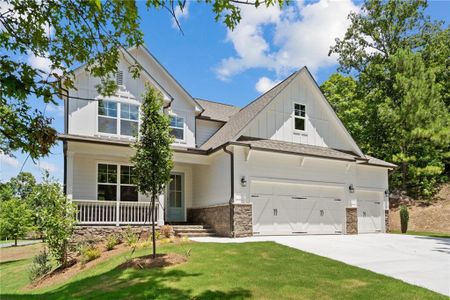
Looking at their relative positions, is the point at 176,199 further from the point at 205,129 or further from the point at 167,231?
the point at 167,231

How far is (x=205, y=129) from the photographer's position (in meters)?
20.7

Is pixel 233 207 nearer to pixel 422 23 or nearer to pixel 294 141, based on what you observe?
pixel 294 141

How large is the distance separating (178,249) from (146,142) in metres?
3.65

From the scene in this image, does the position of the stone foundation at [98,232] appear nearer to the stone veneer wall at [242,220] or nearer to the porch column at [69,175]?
the porch column at [69,175]

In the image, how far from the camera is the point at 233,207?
15672 millimetres

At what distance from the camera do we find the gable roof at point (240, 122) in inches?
683

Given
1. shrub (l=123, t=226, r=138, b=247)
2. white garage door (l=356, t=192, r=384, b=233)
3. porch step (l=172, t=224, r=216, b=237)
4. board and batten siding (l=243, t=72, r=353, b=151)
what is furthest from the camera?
white garage door (l=356, t=192, r=384, b=233)

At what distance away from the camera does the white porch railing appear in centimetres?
1518

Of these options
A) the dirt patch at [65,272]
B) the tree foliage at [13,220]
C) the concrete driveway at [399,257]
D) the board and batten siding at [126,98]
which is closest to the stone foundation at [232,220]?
the concrete driveway at [399,257]

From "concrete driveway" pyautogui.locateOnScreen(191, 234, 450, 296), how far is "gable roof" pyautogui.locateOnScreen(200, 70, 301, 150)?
4672 mm

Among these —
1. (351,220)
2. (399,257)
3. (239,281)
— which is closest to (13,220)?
(351,220)

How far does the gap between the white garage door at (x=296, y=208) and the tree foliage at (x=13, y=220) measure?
1907 centimetres

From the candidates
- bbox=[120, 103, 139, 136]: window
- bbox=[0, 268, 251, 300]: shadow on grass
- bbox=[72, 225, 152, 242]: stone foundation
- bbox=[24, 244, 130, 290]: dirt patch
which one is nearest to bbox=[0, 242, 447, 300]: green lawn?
bbox=[0, 268, 251, 300]: shadow on grass

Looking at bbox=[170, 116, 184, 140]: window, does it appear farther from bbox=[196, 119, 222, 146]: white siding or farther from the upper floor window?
the upper floor window
